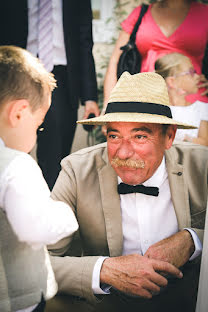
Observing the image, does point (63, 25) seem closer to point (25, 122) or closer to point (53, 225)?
point (25, 122)

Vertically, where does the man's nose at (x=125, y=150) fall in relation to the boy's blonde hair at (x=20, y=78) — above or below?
below

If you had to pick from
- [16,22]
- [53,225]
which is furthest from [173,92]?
[53,225]

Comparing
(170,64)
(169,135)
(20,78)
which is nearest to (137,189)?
(169,135)

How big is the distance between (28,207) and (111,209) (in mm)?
786

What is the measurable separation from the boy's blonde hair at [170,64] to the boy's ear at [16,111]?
55.8 inches

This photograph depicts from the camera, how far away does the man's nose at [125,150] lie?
6.09ft

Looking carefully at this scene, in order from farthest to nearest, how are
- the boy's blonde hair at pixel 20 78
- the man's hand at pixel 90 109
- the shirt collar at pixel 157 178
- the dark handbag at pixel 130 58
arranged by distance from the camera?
the dark handbag at pixel 130 58 → the man's hand at pixel 90 109 → the shirt collar at pixel 157 178 → the boy's blonde hair at pixel 20 78

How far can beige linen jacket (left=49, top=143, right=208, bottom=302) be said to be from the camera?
1957mm

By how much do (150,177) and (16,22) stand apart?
1364 mm

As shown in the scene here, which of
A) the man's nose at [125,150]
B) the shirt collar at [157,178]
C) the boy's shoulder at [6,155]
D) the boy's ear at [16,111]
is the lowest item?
the shirt collar at [157,178]

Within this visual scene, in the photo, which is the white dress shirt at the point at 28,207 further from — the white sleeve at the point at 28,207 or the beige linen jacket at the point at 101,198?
the beige linen jacket at the point at 101,198

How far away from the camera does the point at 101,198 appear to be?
2006mm

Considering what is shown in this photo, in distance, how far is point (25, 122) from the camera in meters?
1.48

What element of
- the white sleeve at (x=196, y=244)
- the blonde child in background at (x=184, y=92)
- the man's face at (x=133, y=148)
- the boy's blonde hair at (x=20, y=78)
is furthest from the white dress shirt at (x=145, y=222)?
the boy's blonde hair at (x=20, y=78)
